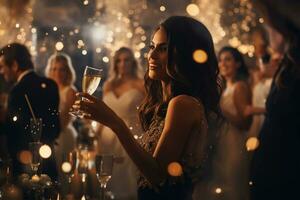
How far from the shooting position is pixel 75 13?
9.34m

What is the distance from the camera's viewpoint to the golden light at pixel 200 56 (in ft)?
9.11

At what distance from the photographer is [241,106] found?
19.7 feet

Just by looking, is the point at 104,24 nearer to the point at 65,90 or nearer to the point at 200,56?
the point at 65,90

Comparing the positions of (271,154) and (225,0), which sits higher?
(225,0)

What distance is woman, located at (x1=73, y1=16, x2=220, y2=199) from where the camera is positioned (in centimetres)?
259

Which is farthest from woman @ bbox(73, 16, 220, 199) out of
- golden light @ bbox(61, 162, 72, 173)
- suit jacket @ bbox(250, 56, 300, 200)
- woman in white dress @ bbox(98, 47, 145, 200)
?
woman in white dress @ bbox(98, 47, 145, 200)

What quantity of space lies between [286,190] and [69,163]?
110cm

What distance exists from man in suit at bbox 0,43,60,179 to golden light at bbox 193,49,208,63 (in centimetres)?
194

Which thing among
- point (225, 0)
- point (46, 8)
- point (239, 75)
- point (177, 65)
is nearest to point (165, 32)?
point (177, 65)

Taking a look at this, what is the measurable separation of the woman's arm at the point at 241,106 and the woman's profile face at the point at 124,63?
0.98 m

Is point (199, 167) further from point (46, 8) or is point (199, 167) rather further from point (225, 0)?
point (225, 0)

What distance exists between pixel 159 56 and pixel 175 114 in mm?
283

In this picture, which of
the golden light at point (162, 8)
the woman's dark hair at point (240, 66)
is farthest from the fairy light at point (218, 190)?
the golden light at point (162, 8)

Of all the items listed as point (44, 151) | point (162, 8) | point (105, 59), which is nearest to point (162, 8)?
point (162, 8)
